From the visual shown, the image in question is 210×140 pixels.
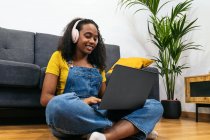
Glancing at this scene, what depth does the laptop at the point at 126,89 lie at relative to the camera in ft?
3.23

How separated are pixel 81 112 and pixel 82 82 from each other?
255mm

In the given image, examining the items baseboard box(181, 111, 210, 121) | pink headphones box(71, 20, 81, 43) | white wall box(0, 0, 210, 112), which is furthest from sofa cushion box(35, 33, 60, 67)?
baseboard box(181, 111, 210, 121)

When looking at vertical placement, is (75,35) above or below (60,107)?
above

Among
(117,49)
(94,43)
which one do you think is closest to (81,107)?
(94,43)

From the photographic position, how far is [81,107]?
3.34 ft

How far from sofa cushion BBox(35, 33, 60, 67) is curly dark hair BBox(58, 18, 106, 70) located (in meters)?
1.07

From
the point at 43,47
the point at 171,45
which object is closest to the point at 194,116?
the point at 171,45

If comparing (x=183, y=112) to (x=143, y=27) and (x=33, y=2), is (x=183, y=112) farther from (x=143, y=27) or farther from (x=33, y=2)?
(x=33, y=2)

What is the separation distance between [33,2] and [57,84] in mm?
1645

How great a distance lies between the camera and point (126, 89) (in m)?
1.05

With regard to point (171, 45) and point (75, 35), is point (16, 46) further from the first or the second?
point (171, 45)

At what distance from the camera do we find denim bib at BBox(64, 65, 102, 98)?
1239 mm

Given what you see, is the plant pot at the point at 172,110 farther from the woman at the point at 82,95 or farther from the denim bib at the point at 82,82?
the denim bib at the point at 82,82

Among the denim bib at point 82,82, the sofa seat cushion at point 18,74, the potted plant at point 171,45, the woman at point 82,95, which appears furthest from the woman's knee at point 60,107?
the potted plant at point 171,45
